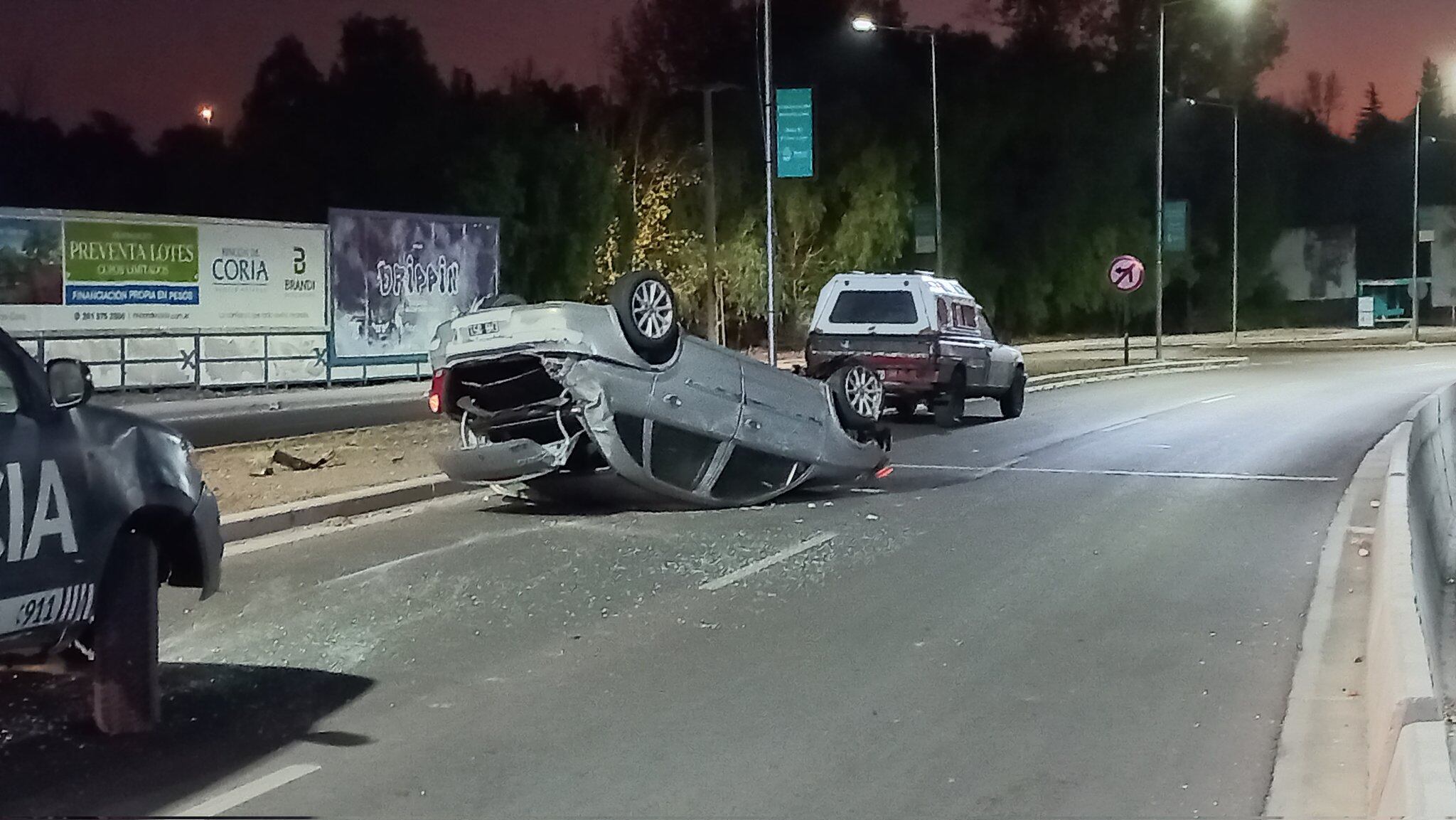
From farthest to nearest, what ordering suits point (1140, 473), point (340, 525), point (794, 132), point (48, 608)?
point (794, 132)
point (1140, 473)
point (340, 525)
point (48, 608)

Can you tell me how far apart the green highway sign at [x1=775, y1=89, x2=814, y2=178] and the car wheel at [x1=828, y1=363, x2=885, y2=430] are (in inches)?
430

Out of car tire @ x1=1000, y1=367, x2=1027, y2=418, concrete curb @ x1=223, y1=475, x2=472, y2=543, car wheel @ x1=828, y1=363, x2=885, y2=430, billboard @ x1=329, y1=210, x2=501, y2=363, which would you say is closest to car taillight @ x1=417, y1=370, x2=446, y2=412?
concrete curb @ x1=223, y1=475, x2=472, y2=543

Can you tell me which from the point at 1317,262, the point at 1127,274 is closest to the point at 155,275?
the point at 1127,274

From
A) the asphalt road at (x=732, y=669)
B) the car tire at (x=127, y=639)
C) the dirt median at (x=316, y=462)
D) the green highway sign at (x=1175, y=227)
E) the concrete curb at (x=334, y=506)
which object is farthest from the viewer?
the green highway sign at (x=1175, y=227)

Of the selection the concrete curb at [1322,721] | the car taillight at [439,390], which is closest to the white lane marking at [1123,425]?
the concrete curb at [1322,721]

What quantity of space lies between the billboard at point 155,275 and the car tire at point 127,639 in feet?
73.6

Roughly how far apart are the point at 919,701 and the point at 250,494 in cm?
863

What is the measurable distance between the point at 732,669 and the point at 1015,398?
17.3 meters

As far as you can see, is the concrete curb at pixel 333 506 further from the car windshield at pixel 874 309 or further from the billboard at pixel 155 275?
the billboard at pixel 155 275

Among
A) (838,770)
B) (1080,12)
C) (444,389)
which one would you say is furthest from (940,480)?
(1080,12)

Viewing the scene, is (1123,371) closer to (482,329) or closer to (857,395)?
(857,395)

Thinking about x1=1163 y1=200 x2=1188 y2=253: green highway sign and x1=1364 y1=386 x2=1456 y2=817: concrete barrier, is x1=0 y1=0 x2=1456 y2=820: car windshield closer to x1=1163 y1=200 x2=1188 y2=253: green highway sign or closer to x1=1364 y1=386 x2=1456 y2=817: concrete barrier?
x1=1364 y1=386 x2=1456 y2=817: concrete barrier

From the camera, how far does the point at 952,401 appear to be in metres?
23.0

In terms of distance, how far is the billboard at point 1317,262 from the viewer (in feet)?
307
